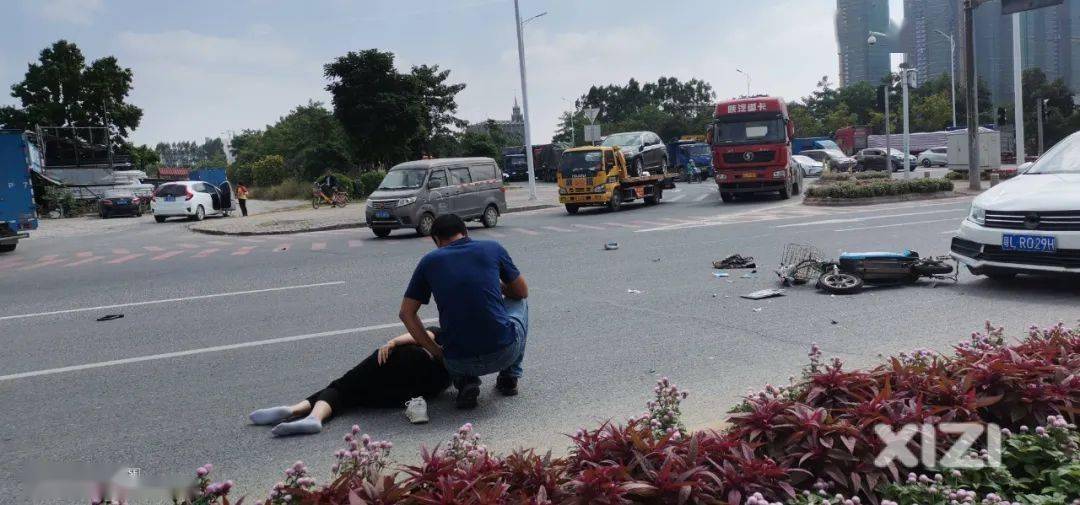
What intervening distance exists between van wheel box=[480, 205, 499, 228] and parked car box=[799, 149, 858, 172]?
1228 inches

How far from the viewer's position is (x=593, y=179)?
25562 mm

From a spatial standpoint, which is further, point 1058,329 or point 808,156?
point 808,156

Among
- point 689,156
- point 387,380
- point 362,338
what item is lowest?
point 362,338

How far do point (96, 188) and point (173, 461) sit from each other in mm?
38421

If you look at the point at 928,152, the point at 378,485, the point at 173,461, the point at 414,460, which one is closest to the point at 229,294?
the point at 173,461

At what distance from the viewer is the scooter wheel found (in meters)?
9.23

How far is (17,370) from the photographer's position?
23.6ft

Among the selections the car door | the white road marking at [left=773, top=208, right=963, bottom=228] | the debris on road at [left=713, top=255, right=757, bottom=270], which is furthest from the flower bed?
the car door

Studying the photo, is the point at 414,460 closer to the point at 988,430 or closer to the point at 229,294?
the point at 988,430

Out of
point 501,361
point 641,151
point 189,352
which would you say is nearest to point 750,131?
point 641,151

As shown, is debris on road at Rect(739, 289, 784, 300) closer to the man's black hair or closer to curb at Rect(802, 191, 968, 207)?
the man's black hair

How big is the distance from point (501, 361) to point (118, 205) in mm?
34983

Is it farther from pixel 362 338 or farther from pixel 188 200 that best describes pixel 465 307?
pixel 188 200

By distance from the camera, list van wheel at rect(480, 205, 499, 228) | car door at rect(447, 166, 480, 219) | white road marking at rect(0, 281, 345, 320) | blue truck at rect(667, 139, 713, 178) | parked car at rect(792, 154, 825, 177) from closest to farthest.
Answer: white road marking at rect(0, 281, 345, 320) < car door at rect(447, 166, 480, 219) < van wheel at rect(480, 205, 499, 228) < blue truck at rect(667, 139, 713, 178) < parked car at rect(792, 154, 825, 177)
